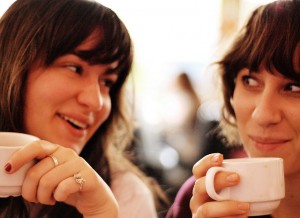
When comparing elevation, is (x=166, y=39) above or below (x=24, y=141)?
below

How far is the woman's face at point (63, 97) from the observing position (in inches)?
56.5

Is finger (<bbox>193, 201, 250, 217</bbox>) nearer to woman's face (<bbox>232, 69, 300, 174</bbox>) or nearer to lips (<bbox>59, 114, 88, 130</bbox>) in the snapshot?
woman's face (<bbox>232, 69, 300, 174</bbox>)

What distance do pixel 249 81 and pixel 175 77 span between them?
9.78 ft

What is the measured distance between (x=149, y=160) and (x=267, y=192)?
2502 millimetres

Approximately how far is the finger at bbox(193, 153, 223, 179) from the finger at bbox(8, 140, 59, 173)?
0.35 meters

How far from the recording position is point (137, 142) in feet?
10.5

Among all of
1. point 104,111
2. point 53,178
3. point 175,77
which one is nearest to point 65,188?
point 53,178

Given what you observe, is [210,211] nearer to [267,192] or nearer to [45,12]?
[267,192]

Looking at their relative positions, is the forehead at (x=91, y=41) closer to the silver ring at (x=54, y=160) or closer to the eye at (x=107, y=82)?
the eye at (x=107, y=82)

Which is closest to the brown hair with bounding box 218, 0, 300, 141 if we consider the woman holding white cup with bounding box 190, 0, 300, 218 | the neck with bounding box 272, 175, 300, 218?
the woman holding white cup with bounding box 190, 0, 300, 218

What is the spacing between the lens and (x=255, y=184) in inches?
37.1

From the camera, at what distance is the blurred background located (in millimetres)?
2695

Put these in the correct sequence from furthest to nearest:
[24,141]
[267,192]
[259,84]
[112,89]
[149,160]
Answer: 1. [149,160]
2. [112,89]
3. [259,84]
4. [24,141]
5. [267,192]

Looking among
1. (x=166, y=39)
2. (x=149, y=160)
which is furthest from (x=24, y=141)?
(x=166, y=39)
